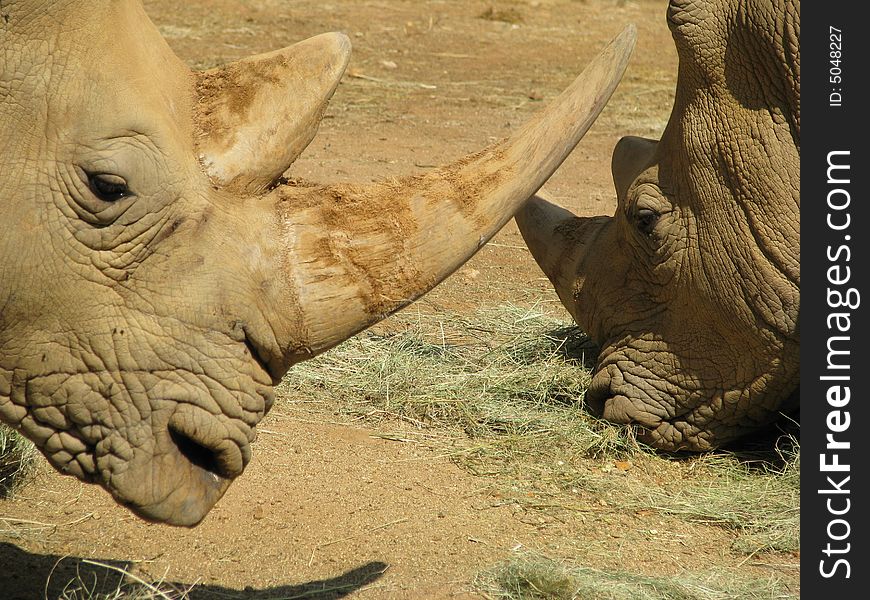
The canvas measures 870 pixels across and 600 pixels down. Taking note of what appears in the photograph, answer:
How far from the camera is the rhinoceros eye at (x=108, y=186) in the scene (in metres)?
3.30

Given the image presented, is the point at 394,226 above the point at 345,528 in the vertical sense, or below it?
above

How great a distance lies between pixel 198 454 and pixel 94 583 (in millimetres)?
827

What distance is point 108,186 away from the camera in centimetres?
332

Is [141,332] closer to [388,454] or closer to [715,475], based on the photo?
[388,454]

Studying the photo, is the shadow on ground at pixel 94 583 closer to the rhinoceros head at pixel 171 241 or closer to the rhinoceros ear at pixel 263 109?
the rhinoceros head at pixel 171 241

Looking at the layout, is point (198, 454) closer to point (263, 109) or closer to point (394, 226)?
point (394, 226)

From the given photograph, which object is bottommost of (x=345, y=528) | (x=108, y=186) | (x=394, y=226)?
(x=345, y=528)

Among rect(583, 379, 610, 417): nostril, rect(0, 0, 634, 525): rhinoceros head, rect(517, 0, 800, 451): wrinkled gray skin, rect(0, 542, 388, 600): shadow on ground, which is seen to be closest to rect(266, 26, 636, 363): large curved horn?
rect(0, 0, 634, 525): rhinoceros head

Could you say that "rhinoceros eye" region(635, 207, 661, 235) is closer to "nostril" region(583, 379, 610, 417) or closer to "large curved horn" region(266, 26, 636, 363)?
"nostril" region(583, 379, 610, 417)

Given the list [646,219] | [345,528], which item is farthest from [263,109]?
[646,219]

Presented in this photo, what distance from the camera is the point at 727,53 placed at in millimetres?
5105

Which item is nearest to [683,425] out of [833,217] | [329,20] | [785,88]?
[833,217]

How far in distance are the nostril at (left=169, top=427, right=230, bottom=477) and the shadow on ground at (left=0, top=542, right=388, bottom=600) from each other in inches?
24.0

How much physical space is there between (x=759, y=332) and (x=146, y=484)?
2714 mm
